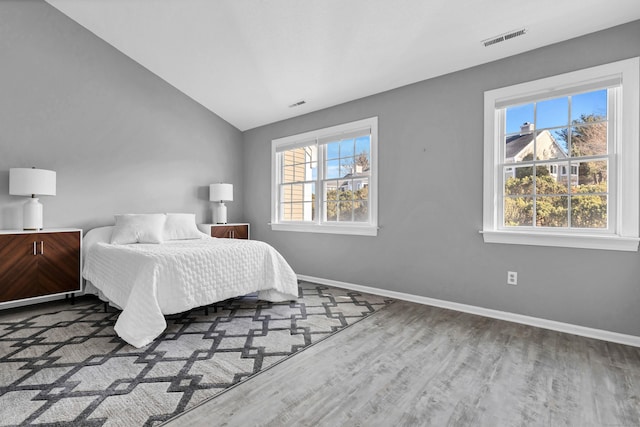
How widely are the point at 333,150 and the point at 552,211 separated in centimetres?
261

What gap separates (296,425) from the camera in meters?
1.50

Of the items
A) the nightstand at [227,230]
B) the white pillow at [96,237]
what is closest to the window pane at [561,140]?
the nightstand at [227,230]

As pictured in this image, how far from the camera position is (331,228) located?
4367 mm

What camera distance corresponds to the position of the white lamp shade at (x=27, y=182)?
311 cm

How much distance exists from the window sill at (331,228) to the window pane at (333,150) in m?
0.96

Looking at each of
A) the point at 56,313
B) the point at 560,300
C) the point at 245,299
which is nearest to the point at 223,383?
the point at 245,299

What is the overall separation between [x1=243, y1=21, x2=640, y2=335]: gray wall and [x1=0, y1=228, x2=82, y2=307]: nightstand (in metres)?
2.82

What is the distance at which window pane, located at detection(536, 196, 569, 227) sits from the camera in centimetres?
282

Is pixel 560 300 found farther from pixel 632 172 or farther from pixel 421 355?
pixel 421 355

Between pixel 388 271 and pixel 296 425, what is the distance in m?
2.51

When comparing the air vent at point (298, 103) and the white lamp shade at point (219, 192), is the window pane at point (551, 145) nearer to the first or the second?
the air vent at point (298, 103)

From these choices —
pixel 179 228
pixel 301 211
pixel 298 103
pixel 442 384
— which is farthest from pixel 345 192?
pixel 442 384

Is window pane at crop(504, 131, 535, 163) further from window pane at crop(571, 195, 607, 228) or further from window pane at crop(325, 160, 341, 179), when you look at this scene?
window pane at crop(325, 160, 341, 179)

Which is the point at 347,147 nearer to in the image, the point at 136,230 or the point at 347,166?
the point at 347,166
